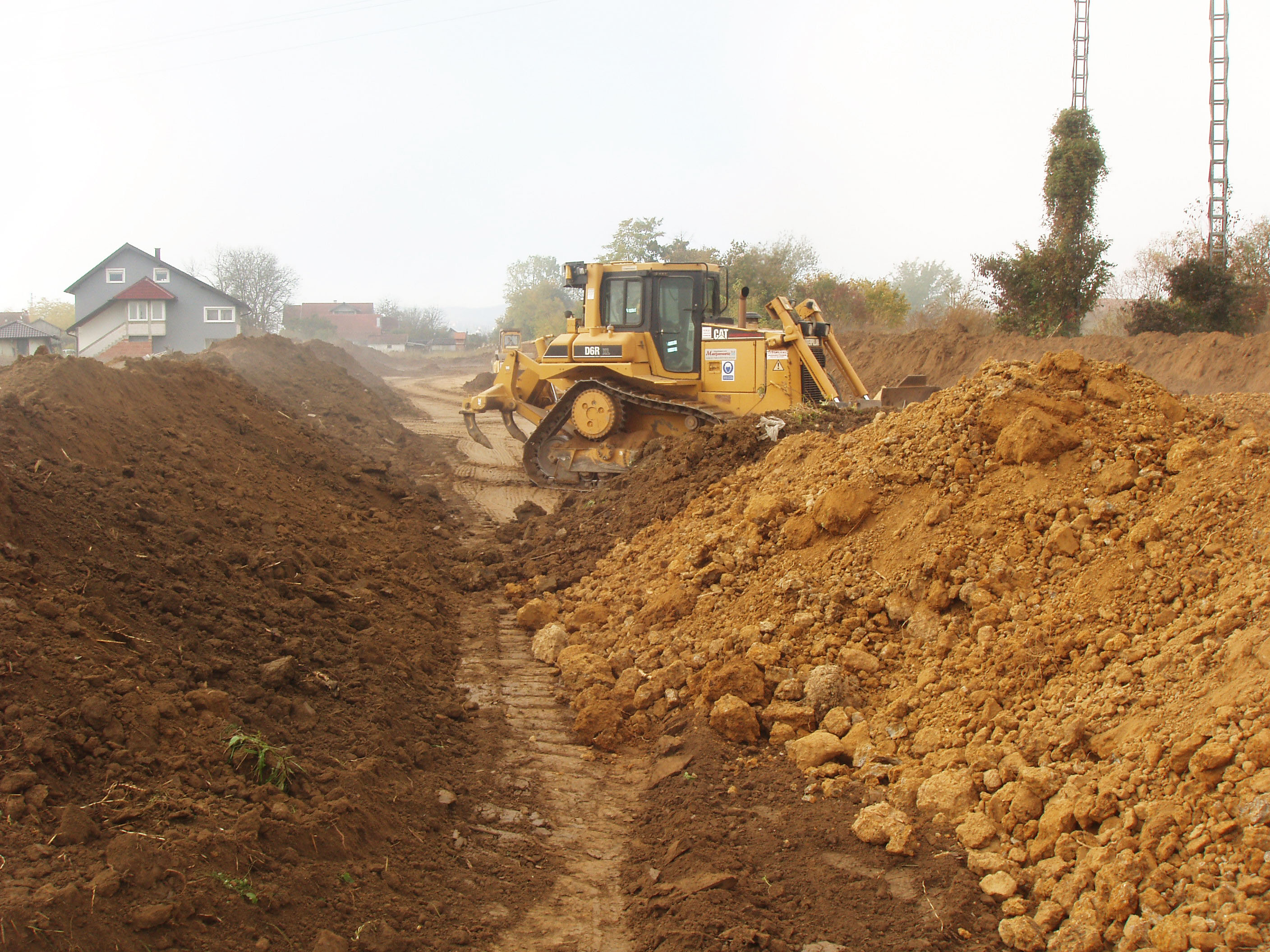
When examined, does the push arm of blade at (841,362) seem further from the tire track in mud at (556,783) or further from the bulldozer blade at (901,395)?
the tire track in mud at (556,783)

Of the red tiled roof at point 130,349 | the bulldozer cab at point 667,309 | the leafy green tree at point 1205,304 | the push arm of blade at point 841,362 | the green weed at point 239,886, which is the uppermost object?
the red tiled roof at point 130,349

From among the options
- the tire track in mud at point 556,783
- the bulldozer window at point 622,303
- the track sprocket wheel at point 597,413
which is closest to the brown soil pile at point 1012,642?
the tire track in mud at point 556,783

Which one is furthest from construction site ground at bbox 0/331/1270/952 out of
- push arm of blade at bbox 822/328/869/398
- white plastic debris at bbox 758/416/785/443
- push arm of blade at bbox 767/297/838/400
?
push arm of blade at bbox 822/328/869/398

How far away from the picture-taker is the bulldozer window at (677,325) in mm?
11984

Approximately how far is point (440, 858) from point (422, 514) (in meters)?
6.72

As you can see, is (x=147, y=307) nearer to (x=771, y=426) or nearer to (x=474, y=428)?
(x=474, y=428)

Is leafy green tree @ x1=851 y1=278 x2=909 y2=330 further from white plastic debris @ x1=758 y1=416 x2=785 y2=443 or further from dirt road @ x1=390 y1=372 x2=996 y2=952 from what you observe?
dirt road @ x1=390 y1=372 x2=996 y2=952

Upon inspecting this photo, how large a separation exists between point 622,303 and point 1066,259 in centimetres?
1264

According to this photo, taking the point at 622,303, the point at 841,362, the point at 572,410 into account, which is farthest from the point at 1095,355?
the point at 572,410

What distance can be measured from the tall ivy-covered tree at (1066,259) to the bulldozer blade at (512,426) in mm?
12530

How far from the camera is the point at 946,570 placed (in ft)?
16.9

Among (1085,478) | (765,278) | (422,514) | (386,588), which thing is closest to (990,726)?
(1085,478)

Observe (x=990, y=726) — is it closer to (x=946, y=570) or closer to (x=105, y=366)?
(x=946, y=570)

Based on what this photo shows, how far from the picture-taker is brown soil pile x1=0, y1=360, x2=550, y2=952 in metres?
2.86
